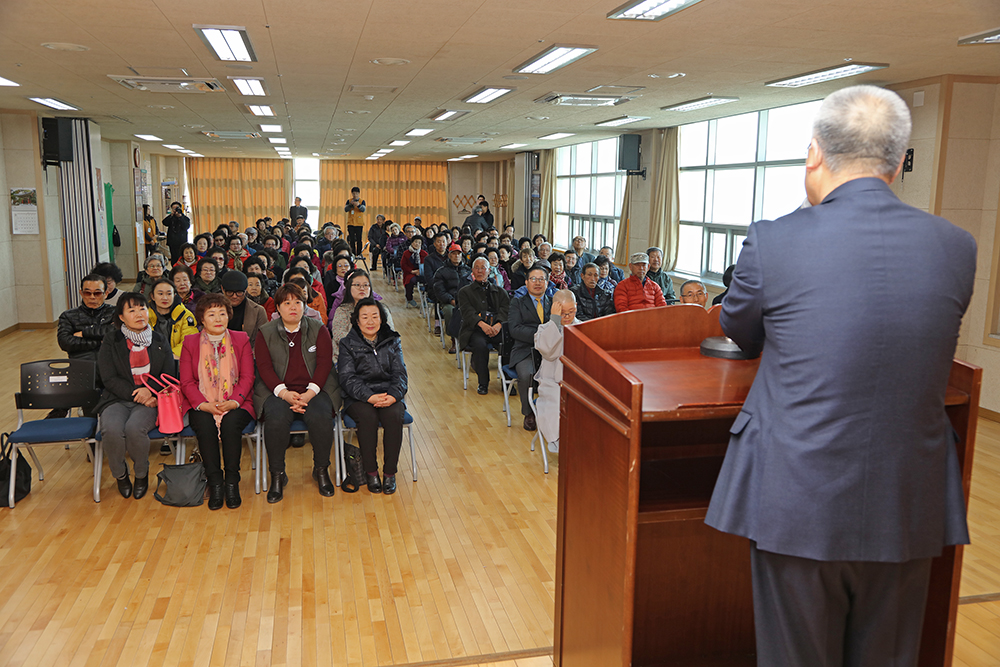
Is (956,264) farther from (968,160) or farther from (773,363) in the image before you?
(968,160)

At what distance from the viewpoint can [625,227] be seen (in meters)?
14.2

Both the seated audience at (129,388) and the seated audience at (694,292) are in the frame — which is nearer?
the seated audience at (129,388)

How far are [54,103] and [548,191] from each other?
40.4 feet

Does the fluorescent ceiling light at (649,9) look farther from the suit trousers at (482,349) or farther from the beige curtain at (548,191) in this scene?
the beige curtain at (548,191)

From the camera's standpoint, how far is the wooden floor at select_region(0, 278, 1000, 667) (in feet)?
10.5

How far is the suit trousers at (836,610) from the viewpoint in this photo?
4.99 ft

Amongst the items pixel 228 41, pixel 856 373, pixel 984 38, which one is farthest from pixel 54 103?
pixel 856 373

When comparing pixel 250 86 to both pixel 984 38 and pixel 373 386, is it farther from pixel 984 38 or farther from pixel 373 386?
pixel 984 38

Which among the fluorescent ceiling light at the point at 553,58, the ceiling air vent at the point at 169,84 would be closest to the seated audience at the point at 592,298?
the fluorescent ceiling light at the point at 553,58

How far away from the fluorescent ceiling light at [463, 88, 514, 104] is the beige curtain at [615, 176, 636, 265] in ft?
17.2

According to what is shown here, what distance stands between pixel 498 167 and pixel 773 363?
24.4 m

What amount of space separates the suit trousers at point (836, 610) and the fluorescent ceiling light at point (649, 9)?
3.81m

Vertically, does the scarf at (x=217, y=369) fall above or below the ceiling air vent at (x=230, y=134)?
below

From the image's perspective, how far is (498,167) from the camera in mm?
25234
